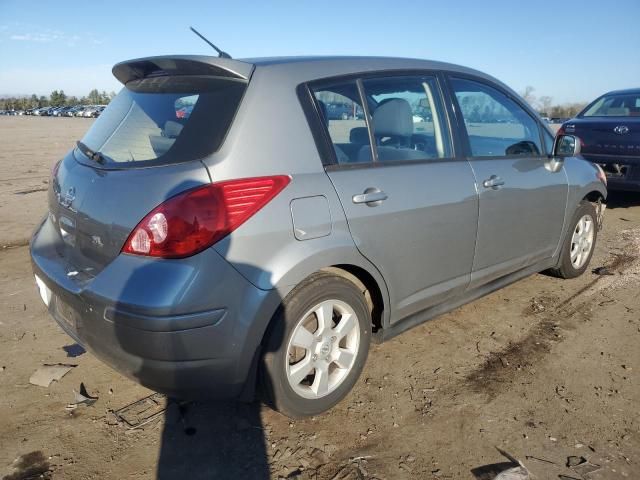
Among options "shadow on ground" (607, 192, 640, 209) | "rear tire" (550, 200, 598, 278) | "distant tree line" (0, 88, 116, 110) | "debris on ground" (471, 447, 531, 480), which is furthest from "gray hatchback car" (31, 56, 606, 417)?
"distant tree line" (0, 88, 116, 110)

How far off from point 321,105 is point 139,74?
1008 mm

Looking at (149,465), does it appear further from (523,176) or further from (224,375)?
(523,176)

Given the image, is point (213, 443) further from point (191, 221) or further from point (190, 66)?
point (190, 66)

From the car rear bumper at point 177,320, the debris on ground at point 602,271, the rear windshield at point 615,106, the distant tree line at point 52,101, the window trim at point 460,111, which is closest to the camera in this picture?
the car rear bumper at point 177,320

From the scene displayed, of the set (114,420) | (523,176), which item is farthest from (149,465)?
(523,176)

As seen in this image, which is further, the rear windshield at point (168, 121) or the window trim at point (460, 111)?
the window trim at point (460, 111)

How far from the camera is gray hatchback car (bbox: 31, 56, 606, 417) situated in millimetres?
2049

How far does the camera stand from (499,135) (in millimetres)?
3621

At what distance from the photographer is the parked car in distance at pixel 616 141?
6.68 m

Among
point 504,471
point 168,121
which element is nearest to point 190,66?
point 168,121

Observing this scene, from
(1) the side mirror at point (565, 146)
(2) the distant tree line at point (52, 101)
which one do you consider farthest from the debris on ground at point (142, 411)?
(2) the distant tree line at point (52, 101)

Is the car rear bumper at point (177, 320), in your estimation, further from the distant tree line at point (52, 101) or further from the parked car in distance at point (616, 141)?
the distant tree line at point (52, 101)

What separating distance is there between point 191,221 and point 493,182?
207cm

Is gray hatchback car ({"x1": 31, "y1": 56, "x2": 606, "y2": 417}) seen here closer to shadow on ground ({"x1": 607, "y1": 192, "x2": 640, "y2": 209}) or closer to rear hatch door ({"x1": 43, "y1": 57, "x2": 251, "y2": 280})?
rear hatch door ({"x1": 43, "y1": 57, "x2": 251, "y2": 280})
